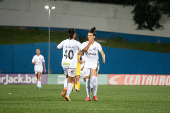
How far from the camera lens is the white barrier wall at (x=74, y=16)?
49.2 meters

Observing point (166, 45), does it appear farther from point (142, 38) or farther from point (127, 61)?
point (127, 61)

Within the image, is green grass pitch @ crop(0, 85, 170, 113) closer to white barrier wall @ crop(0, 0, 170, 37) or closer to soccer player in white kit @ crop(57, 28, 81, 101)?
soccer player in white kit @ crop(57, 28, 81, 101)

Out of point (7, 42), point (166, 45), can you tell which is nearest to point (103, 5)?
point (166, 45)

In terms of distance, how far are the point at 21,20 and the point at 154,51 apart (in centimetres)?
1989

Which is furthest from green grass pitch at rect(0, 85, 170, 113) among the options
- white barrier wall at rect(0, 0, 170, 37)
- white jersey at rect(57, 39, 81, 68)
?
white barrier wall at rect(0, 0, 170, 37)

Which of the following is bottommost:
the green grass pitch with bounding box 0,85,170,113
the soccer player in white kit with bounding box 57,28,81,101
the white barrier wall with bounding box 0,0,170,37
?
the green grass pitch with bounding box 0,85,170,113

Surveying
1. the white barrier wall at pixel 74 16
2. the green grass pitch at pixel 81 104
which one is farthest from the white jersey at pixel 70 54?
the white barrier wall at pixel 74 16

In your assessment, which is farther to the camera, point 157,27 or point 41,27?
point 157,27

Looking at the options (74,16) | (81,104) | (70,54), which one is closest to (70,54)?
(70,54)

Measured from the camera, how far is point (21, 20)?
160 feet

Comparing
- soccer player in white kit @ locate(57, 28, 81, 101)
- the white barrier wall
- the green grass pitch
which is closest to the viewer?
the green grass pitch

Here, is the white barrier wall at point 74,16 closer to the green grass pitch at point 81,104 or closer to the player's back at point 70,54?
the green grass pitch at point 81,104

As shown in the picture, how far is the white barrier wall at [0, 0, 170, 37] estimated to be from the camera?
4916cm

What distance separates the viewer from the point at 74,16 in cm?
5141
